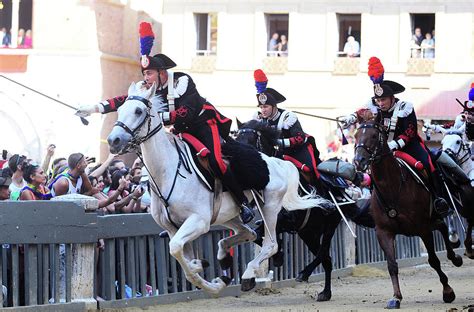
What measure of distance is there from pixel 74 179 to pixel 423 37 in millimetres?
25887

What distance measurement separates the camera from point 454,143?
18172mm

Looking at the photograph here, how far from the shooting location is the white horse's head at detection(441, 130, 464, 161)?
18.0 metres

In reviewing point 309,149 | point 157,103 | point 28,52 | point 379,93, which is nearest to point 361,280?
point 309,149

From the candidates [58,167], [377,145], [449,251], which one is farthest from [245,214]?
[58,167]

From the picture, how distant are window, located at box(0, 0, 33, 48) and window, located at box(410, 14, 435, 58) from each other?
39.4ft

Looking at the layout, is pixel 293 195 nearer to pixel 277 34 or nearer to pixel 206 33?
pixel 277 34

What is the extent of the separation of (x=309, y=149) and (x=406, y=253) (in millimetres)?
6570

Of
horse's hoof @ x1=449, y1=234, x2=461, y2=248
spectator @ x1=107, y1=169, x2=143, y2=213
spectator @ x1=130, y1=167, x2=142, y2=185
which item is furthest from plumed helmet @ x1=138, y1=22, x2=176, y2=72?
horse's hoof @ x1=449, y1=234, x2=461, y2=248

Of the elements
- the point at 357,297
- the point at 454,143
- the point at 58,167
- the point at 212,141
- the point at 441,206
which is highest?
the point at 212,141

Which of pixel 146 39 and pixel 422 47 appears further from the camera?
pixel 422 47

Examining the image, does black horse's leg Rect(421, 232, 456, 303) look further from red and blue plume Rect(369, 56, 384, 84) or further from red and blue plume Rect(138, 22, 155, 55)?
red and blue plume Rect(138, 22, 155, 55)

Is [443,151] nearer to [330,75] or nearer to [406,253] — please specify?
[406,253]

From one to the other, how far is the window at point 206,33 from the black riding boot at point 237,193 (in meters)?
27.5

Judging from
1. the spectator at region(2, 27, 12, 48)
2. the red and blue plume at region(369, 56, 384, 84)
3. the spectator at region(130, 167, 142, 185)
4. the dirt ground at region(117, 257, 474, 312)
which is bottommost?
the dirt ground at region(117, 257, 474, 312)
